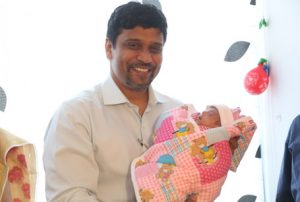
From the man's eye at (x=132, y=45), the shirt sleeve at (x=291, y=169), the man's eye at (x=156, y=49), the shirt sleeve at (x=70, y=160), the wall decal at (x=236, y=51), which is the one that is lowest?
the shirt sleeve at (x=291, y=169)

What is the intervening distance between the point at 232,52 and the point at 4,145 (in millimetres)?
1175

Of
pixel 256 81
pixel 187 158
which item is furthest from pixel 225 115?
pixel 256 81

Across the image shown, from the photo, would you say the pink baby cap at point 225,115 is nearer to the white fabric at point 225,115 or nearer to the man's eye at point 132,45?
the white fabric at point 225,115

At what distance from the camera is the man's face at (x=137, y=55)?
3.74 feet

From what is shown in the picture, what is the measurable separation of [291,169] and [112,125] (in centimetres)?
67

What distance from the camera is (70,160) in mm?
1041

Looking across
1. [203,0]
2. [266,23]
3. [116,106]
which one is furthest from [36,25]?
[266,23]

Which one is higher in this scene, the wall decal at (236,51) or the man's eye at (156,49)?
the man's eye at (156,49)

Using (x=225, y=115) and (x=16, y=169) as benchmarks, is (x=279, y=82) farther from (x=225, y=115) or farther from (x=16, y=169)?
(x=16, y=169)

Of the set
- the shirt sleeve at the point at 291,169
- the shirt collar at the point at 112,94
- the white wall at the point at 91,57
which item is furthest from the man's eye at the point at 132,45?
the shirt sleeve at the point at 291,169

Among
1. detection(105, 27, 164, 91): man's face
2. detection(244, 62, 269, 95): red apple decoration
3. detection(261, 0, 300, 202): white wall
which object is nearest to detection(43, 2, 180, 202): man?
detection(105, 27, 164, 91): man's face

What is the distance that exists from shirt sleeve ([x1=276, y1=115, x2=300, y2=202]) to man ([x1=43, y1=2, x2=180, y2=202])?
20.2 inches

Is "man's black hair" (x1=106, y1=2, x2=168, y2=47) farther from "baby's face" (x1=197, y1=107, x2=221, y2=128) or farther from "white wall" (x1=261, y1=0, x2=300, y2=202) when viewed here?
"white wall" (x1=261, y1=0, x2=300, y2=202)

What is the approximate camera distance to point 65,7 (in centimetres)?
146
